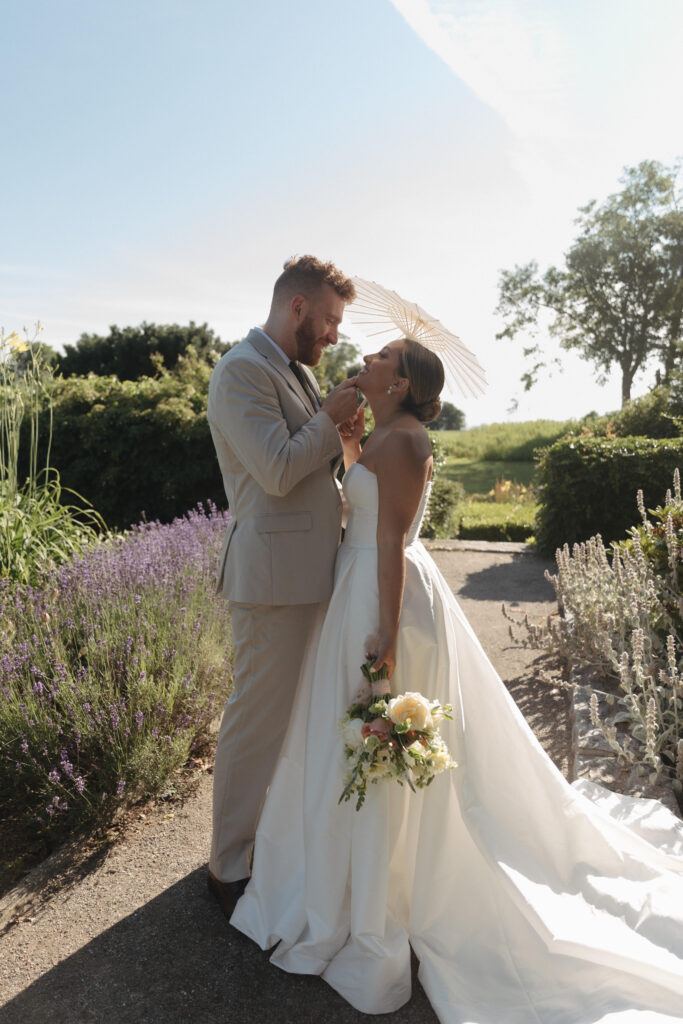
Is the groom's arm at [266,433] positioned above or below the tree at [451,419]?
below

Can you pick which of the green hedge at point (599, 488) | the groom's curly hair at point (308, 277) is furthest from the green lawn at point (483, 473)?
the groom's curly hair at point (308, 277)

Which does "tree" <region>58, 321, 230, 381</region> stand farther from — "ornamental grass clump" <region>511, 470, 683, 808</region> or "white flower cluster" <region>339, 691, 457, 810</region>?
"white flower cluster" <region>339, 691, 457, 810</region>

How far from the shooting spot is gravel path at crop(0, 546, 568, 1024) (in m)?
2.38

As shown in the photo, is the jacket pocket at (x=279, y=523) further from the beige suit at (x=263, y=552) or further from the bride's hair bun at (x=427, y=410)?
the bride's hair bun at (x=427, y=410)

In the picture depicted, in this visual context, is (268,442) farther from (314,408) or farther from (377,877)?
(377,877)

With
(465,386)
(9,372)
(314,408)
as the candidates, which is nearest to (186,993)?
(314,408)

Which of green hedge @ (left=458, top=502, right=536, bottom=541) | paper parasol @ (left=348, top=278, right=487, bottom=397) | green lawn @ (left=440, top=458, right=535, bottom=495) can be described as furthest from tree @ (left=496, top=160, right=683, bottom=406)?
paper parasol @ (left=348, top=278, right=487, bottom=397)

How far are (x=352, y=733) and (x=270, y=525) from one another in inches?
30.1

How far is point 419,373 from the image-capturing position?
269 cm

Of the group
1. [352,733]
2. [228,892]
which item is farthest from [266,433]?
[228,892]

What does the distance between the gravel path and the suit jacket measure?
4.02 ft

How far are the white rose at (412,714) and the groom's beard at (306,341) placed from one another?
4.30ft

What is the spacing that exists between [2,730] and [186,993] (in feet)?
5.45

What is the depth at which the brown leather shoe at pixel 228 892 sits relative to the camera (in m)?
2.81
